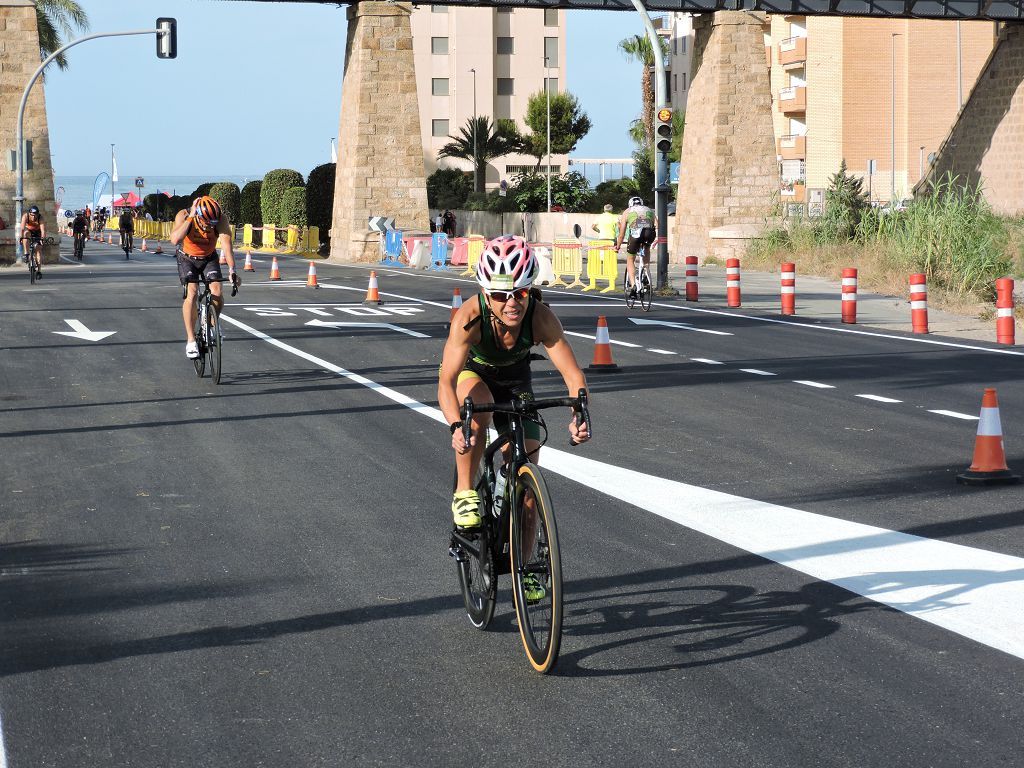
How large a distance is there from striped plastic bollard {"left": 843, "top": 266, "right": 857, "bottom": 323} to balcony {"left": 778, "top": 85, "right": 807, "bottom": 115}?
5214cm

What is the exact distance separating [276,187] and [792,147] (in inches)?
1091

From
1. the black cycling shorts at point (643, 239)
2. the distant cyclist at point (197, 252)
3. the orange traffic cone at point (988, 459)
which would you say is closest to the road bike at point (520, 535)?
the orange traffic cone at point (988, 459)

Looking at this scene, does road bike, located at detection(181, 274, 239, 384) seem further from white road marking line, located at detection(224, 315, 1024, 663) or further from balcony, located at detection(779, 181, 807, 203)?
balcony, located at detection(779, 181, 807, 203)

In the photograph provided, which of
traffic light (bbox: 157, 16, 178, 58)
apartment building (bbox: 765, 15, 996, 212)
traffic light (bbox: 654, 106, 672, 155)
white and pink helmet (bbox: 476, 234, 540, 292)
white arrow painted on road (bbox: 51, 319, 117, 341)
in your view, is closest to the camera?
white and pink helmet (bbox: 476, 234, 540, 292)

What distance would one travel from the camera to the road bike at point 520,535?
529cm

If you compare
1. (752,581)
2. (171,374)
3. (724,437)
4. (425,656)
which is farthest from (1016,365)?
A: (425,656)

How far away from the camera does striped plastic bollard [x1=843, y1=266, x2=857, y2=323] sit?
22422 millimetres

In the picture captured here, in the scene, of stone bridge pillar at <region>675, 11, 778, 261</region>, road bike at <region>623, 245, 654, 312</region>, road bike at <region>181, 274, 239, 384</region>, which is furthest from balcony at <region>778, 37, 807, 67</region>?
road bike at <region>181, 274, 239, 384</region>

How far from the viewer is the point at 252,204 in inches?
2808

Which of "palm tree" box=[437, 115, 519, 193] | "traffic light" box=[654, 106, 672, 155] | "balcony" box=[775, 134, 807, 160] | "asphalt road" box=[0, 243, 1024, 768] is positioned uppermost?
"palm tree" box=[437, 115, 519, 193]

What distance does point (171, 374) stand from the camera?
1552cm

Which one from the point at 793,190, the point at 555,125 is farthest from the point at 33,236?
the point at 555,125

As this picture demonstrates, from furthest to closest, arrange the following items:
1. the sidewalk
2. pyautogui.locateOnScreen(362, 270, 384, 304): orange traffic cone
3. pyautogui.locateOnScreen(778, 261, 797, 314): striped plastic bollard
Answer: pyautogui.locateOnScreen(362, 270, 384, 304): orange traffic cone
pyautogui.locateOnScreen(778, 261, 797, 314): striped plastic bollard
the sidewalk

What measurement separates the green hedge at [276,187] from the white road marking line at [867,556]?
55.5 meters
